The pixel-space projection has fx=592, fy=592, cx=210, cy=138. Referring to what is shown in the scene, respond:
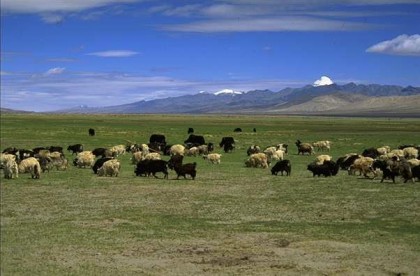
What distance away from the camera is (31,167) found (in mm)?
27469

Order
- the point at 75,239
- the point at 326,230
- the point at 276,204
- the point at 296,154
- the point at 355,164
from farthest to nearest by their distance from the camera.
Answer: the point at 296,154, the point at 355,164, the point at 276,204, the point at 326,230, the point at 75,239

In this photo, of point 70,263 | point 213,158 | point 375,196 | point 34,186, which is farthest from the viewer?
point 213,158

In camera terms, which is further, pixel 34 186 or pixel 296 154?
pixel 296 154

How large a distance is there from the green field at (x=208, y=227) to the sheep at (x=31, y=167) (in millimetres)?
625

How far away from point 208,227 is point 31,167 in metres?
Answer: 14.0

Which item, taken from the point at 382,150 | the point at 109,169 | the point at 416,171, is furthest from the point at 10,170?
the point at 382,150

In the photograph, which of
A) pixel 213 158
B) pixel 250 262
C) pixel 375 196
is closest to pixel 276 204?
pixel 375 196

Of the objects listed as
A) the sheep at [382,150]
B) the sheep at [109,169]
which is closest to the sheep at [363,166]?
the sheep at [382,150]

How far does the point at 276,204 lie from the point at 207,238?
5843 millimetres

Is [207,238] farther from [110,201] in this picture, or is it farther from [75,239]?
[110,201]

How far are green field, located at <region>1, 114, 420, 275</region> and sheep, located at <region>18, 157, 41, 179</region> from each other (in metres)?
0.62

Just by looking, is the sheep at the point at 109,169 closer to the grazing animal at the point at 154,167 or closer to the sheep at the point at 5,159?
the grazing animal at the point at 154,167

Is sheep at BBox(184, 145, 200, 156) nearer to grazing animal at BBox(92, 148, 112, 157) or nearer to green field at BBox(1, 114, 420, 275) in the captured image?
grazing animal at BBox(92, 148, 112, 157)

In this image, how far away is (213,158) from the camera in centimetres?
3638
